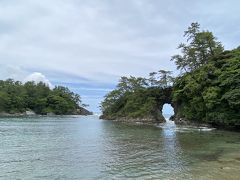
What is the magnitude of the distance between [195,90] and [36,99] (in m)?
94.6

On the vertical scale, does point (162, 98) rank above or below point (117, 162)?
above

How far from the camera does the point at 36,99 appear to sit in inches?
5340

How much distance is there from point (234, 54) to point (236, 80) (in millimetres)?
9762

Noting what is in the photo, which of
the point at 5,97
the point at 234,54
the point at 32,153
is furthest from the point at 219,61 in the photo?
the point at 5,97

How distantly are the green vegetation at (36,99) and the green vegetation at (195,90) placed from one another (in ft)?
140

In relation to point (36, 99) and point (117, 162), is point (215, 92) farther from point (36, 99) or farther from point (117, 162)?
point (36, 99)

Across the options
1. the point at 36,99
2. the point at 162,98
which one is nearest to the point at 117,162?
the point at 162,98

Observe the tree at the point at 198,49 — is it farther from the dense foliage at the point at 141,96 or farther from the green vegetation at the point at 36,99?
the green vegetation at the point at 36,99

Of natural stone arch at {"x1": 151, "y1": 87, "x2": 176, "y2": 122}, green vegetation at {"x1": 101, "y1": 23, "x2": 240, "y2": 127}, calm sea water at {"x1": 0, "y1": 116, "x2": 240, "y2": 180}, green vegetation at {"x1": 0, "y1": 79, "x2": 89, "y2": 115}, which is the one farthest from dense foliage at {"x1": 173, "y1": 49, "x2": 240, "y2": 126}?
green vegetation at {"x1": 0, "y1": 79, "x2": 89, "y2": 115}

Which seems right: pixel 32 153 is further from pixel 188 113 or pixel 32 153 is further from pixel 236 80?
pixel 188 113

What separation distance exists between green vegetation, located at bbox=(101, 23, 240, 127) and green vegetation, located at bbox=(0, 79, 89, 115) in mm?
42656

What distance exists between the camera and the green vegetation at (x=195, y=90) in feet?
161

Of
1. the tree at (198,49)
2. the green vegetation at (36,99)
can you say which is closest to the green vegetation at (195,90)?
the tree at (198,49)

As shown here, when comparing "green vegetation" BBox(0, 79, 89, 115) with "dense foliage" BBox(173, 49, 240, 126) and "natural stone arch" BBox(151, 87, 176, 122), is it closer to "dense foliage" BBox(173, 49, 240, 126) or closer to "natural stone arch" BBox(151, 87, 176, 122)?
"natural stone arch" BBox(151, 87, 176, 122)
